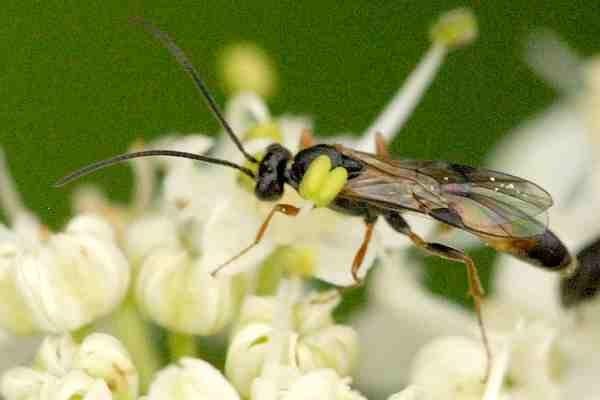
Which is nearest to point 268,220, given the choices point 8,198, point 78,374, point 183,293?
point 183,293

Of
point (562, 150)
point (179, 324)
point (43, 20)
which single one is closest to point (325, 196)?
point (179, 324)

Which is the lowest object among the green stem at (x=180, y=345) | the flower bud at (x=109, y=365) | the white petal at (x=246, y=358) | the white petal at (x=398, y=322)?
the white petal at (x=398, y=322)

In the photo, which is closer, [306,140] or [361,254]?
[361,254]

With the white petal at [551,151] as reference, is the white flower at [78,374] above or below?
above

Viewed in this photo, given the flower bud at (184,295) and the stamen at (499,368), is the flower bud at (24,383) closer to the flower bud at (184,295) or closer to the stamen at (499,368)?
the flower bud at (184,295)

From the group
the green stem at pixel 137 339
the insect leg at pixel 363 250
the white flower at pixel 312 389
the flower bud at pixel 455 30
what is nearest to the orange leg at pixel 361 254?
the insect leg at pixel 363 250

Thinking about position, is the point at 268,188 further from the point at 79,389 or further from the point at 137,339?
the point at 79,389
